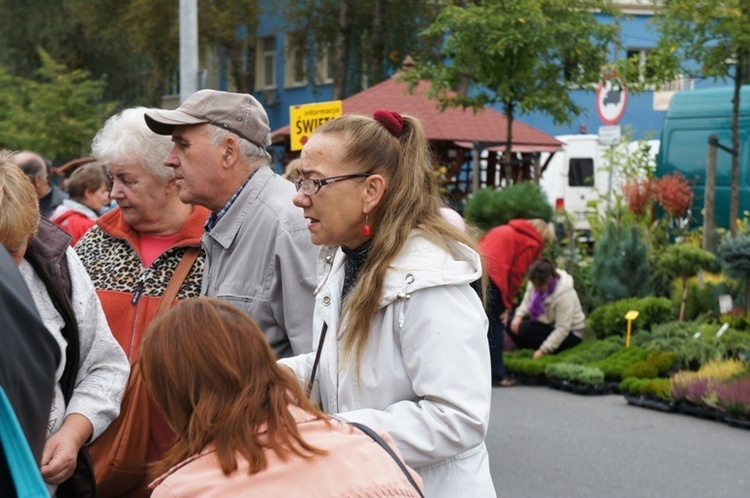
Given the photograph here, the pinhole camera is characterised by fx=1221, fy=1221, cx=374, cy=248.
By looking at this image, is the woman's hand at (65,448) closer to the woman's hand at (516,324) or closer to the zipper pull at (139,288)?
the zipper pull at (139,288)

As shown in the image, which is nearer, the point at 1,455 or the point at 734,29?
the point at 1,455

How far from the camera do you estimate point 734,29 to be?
11.8m

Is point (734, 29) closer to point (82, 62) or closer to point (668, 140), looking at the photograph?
point (668, 140)

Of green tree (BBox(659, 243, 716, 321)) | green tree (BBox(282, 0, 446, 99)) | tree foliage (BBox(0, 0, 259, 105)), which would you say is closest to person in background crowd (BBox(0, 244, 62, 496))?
green tree (BBox(659, 243, 716, 321))

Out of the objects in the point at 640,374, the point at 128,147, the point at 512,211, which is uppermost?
the point at 128,147

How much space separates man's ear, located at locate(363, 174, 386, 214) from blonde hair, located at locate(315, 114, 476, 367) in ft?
0.05

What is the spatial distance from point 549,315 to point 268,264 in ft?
27.7

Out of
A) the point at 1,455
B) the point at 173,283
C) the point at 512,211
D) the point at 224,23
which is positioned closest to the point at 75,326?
the point at 173,283

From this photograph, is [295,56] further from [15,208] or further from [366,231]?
[366,231]

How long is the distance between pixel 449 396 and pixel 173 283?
1.49m

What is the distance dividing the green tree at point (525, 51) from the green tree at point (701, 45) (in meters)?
1.11

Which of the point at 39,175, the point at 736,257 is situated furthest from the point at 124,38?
the point at 39,175

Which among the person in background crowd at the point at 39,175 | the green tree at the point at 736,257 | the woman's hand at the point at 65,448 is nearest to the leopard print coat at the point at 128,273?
the woman's hand at the point at 65,448

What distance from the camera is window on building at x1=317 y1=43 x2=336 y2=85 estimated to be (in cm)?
3384
